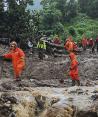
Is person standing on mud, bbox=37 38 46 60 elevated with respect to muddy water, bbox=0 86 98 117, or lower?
lower

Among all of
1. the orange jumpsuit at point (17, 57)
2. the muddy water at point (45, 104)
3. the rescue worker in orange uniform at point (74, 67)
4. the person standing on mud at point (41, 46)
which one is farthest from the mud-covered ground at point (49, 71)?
the muddy water at point (45, 104)

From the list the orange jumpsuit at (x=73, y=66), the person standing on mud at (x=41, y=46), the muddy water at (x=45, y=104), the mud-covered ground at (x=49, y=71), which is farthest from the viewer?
the person standing on mud at (x=41, y=46)

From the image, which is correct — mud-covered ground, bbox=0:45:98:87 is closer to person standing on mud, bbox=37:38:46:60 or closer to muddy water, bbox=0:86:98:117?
person standing on mud, bbox=37:38:46:60

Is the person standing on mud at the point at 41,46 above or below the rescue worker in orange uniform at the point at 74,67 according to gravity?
below

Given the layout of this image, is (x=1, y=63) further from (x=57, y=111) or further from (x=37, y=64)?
(x=57, y=111)

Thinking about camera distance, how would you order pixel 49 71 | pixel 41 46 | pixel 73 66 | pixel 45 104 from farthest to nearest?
pixel 41 46 → pixel 49 71 → pixel 73 66 → pixel 45 104

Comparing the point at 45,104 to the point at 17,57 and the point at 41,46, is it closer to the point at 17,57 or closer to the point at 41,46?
the point at 17,57

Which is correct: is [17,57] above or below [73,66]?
above

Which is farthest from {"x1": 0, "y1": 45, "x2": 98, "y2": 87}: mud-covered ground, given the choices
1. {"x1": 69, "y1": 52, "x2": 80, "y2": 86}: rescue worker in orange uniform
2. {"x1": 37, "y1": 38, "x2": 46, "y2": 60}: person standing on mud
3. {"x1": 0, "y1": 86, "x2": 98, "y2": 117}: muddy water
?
{"x1": 0, "y1": 86, "x2": 98, "y2": 117}: muddy water

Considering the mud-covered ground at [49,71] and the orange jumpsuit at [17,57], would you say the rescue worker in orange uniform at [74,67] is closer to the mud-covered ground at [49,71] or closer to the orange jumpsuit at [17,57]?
the orange jumpsuit at [17,57]

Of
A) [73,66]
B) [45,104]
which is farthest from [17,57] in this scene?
[45,104]

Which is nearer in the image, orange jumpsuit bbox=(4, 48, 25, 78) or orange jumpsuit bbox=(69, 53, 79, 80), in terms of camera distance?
orange jumpsuit bbox=(4, 48, 25, 78)

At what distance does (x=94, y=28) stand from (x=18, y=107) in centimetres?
5053

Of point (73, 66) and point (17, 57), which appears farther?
point (73, 66)
